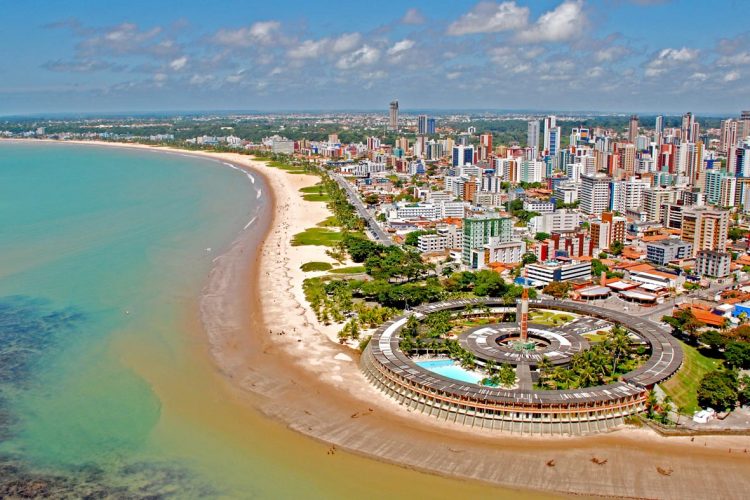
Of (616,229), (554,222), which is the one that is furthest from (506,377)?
(554,222)

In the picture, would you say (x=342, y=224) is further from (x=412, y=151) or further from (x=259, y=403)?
(x=412, y=151)

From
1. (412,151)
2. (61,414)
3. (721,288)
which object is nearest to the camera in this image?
(61,414)

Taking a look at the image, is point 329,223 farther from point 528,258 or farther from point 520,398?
point 520,398

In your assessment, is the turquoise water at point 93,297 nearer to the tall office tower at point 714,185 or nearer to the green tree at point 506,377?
the green tree at point 506,377

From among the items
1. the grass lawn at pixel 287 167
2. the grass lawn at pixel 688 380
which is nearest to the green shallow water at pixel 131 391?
the grass lawn at pixel 688 380

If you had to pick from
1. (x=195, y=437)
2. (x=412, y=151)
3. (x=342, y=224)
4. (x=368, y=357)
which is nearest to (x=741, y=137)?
(x=412, y=151)

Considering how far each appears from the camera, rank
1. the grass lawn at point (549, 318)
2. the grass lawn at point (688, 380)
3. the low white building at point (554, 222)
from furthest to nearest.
→ the low white building at point (554, 222), the grass lawn at point (549, 318), the grass lawn at point (688, 380)
